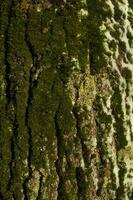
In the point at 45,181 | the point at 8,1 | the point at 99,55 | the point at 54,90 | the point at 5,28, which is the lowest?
the point at 45,181

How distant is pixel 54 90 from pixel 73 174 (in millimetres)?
357

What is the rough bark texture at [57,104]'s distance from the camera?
Answer: 1627 mm

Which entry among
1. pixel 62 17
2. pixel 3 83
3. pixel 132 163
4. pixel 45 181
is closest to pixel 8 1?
pixel 62 17

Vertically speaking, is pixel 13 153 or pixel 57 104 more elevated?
pixel 57 104

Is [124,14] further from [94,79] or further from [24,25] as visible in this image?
[24,25]

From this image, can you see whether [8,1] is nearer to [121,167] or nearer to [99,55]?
[99,55]

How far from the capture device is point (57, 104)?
5.32 feet

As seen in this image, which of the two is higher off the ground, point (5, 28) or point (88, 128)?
point (5, 28)

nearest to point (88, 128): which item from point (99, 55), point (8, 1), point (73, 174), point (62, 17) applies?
point (73, 174)

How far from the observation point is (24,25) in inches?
65.0

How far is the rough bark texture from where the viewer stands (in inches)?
64.1

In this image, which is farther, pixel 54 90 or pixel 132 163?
pixel 132 163

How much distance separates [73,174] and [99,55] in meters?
0.51

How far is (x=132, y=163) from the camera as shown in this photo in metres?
1.75
